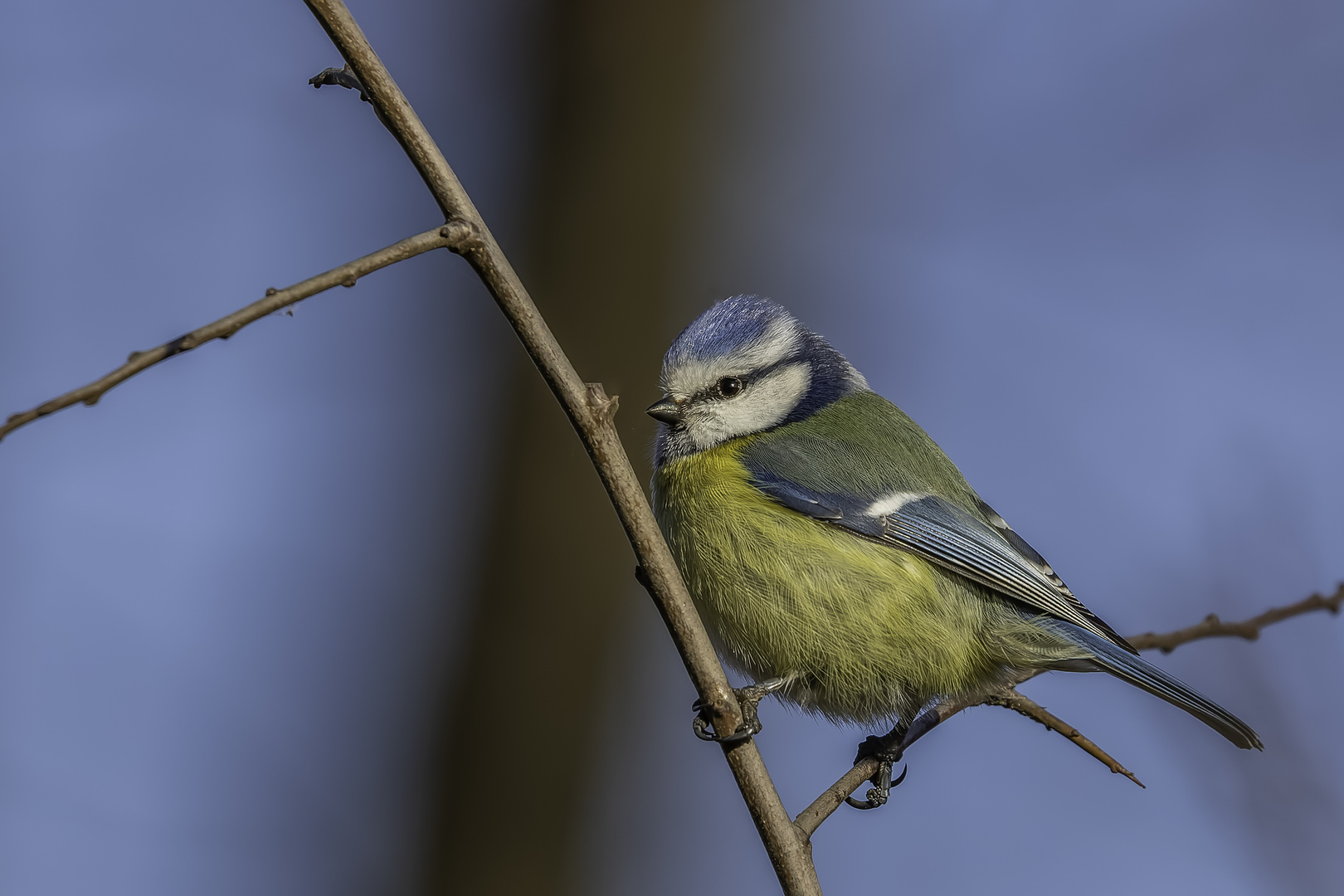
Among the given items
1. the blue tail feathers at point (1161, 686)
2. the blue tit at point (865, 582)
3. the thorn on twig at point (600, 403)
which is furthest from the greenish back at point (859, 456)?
the thorn on twig at point (600, 403)

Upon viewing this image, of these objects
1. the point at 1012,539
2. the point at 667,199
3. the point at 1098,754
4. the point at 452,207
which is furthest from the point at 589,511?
the point at 452,207

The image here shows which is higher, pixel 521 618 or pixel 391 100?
pixel 391 100

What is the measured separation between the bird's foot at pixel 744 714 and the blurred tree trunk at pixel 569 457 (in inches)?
56.2

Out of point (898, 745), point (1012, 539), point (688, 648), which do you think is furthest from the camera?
point (1012, 539)

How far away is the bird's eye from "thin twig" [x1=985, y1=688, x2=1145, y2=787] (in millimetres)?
1017

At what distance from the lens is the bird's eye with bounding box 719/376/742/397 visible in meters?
2.83

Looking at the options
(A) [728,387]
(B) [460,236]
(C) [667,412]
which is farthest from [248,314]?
(A) [728,387]

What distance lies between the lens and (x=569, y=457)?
4.20m

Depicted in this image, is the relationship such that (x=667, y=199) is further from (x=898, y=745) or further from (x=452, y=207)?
(x=452, y=207)

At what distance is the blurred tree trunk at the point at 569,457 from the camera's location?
3979 mm

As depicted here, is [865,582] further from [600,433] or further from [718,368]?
[600,433]

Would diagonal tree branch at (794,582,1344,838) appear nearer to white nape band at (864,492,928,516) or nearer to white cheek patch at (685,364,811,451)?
white nape band at (864,492,928,516)

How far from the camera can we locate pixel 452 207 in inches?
54.4

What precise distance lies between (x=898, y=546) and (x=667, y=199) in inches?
101
